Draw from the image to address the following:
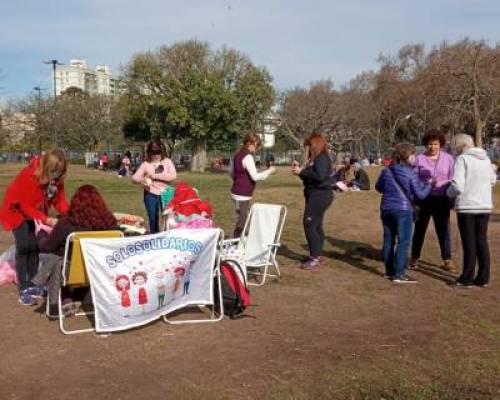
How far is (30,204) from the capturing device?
5.73 meters

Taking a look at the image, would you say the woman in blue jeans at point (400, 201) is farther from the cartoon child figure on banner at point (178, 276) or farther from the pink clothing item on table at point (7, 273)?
the pink clothing item on table at point (7, 273)

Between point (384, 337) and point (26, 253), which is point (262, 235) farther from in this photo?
point (26, 253)

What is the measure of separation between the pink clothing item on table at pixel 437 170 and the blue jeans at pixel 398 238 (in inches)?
27.6

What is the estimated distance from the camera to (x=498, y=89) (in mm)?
33125

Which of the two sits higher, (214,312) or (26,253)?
(26,253)

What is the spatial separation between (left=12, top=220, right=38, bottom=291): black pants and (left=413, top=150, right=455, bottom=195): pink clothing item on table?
4.48 metres

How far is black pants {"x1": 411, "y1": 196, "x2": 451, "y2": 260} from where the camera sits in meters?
7.45

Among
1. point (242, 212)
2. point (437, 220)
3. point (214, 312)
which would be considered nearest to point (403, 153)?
point (437, 220)

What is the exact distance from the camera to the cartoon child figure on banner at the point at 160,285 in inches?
196

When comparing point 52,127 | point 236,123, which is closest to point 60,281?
point 236,123

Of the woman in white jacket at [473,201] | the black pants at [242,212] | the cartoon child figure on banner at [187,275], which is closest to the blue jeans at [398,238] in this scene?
the woman in white jacket at [473,201]

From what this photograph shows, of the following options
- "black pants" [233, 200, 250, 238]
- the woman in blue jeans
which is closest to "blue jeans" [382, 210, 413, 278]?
the woman in blue jeans

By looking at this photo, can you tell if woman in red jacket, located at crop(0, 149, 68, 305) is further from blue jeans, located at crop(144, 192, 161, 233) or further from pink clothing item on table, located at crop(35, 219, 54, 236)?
blue jeans, located at crop(144, 192, 161, 233)

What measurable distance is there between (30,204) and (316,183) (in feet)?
11.1
